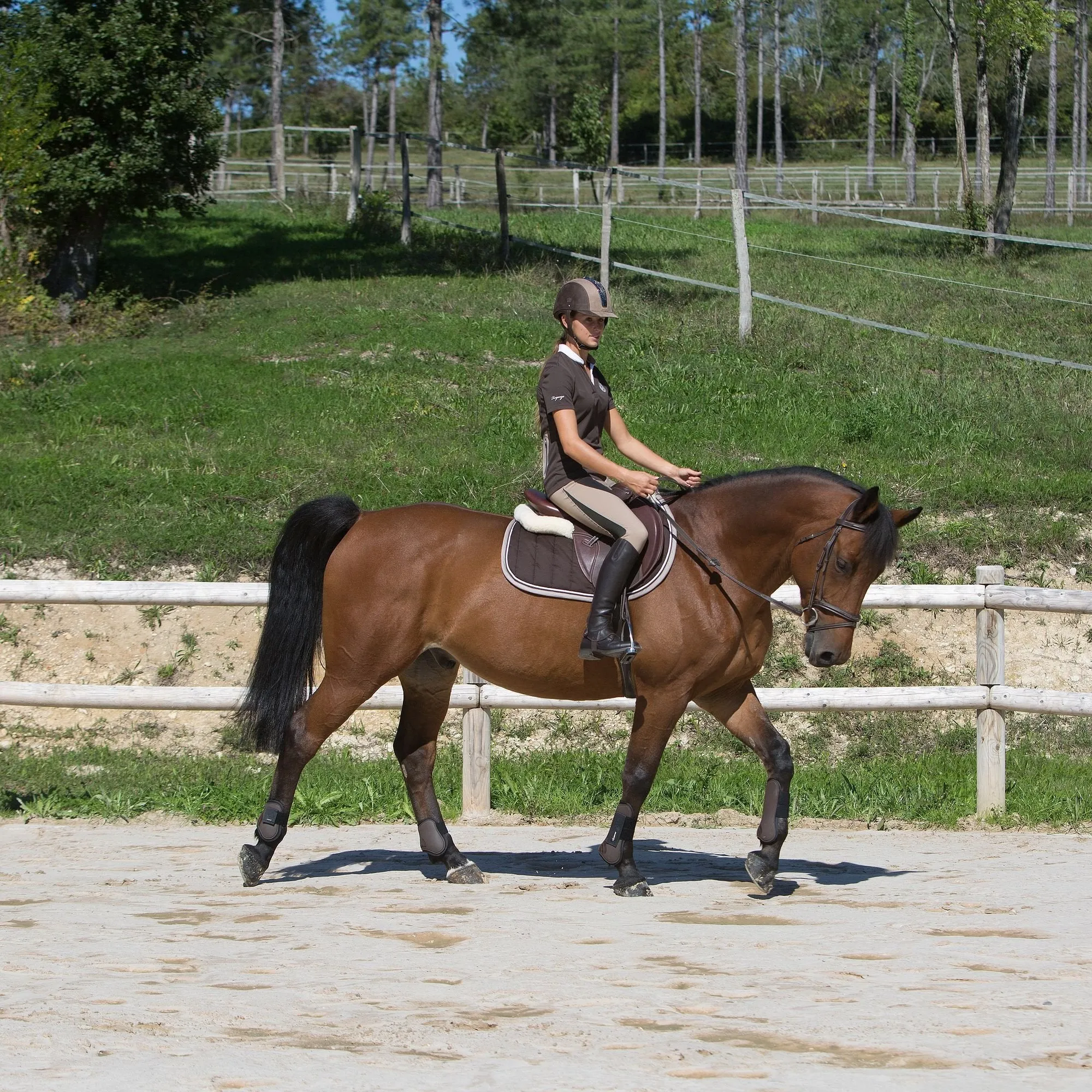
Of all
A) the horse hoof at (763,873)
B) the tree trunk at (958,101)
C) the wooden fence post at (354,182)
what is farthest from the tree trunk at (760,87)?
the horse hoof at (763,873)

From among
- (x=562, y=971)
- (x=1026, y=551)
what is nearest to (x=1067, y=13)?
(x=1026, y=551)

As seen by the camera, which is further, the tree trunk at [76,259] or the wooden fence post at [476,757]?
the tree trunk at [76,259]

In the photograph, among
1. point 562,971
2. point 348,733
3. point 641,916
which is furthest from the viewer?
point 348,733

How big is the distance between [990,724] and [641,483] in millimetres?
3351

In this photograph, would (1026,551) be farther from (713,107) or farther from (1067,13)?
(713,107)

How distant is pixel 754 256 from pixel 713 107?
56.5m

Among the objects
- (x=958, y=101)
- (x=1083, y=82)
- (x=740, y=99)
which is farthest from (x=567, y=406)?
(x=1083, y=82)

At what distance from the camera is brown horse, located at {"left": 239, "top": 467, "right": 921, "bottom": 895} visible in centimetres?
615

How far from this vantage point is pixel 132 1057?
3754 mm

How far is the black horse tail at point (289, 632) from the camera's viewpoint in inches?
264

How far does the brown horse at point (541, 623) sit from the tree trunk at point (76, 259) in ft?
48.2

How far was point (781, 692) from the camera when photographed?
7930 mm

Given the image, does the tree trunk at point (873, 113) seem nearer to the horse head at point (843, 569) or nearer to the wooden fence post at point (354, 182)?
the wooden fence post at point (354, 182)

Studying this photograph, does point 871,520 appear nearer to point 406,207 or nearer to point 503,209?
point 503,209
